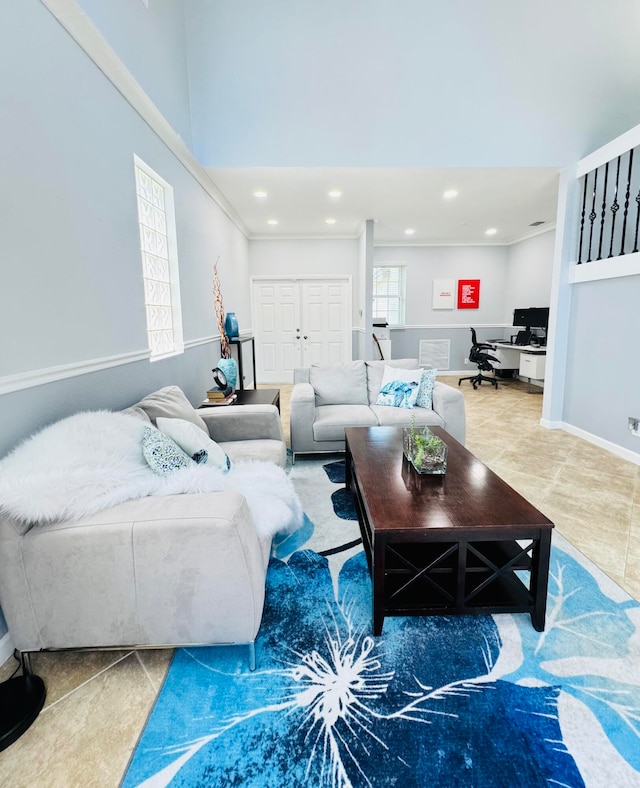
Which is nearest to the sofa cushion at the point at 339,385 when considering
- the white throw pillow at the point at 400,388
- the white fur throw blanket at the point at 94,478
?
the white throw pillow at the point at 400,388

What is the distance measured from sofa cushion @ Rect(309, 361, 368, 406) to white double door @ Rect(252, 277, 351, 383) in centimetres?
361

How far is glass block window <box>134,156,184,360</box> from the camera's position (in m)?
2.87

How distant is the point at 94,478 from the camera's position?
1.28 m

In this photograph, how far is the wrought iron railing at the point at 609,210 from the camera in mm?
3514

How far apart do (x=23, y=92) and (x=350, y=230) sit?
5.69 metres

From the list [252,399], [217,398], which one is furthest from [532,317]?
[217,398]

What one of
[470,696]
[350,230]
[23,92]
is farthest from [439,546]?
[350,230]

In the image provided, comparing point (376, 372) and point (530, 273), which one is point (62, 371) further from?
point (530, 273)

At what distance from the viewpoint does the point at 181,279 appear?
3377mm

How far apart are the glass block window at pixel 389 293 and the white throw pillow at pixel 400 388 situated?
14.6 feet

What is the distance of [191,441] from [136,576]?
2.48 ft

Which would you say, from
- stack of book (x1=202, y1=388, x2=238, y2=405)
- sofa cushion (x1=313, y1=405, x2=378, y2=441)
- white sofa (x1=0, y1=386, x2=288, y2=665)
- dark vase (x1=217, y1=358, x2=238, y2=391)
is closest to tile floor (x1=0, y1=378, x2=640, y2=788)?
white sofa (x1=0, y1=386, x2=288, y2=665)

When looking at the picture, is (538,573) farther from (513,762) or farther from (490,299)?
(490,299)

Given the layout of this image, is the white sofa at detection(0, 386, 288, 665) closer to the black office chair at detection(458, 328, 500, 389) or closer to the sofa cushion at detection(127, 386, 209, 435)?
the sofa cushion at detection(127, 386, 209, 435)
